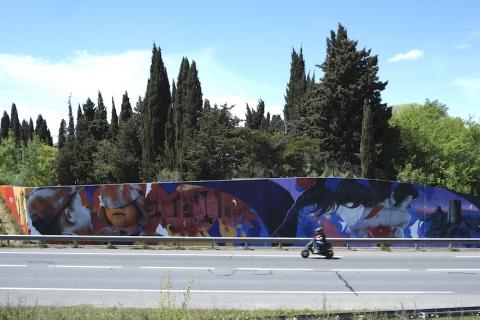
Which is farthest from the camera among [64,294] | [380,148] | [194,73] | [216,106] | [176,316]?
[194,73]

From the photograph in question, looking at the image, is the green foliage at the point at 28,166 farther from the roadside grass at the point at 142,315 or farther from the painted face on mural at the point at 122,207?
the roadside grass at the point at 142,315

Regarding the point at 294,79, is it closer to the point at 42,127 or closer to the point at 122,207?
the point at 122,207

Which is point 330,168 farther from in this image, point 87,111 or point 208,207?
point 87,111

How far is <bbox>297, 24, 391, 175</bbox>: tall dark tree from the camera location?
39156mm

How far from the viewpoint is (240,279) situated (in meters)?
13.2

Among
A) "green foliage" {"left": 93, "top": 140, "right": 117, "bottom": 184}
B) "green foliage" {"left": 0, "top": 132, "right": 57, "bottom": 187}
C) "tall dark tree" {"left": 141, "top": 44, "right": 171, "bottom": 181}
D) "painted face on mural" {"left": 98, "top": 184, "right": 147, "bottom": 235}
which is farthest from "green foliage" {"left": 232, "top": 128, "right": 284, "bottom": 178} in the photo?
"green foliage" {"left": 0, "top": 132, "right": 57, "bottom": 187}

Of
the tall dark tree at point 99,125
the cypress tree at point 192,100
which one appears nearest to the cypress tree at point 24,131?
the tall dark tree at point 99,125

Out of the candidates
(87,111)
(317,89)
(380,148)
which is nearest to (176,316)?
(380,148)

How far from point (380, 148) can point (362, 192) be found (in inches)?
571

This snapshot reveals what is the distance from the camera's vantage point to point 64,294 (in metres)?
11.2

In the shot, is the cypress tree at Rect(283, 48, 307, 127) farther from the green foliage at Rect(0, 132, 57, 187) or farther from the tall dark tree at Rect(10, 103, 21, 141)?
the tall dark tree at Rect(10, 103, 21, 141)

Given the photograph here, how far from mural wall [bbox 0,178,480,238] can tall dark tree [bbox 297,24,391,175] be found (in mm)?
15098

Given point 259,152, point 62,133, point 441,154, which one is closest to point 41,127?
point 62,133

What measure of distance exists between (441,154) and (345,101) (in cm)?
812
